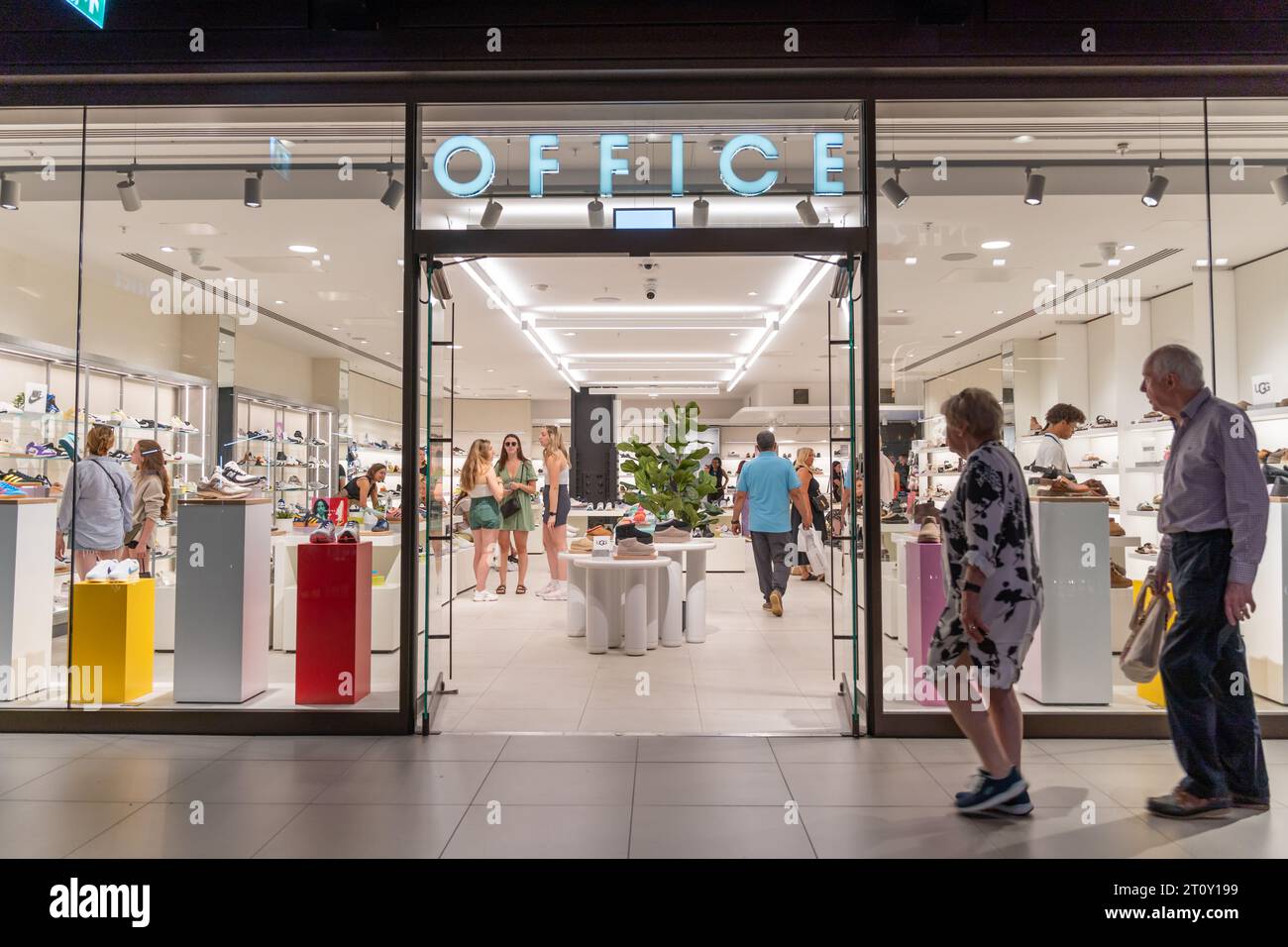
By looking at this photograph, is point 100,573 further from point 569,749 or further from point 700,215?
point 700,215

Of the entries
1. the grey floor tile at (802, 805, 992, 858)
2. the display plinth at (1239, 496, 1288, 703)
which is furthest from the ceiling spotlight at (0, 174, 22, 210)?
the display plinth at (1239, 496, 1288, 703)

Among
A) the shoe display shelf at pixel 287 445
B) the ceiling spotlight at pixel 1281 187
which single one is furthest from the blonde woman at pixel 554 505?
the ceiling spotlight at pixel 1281 187

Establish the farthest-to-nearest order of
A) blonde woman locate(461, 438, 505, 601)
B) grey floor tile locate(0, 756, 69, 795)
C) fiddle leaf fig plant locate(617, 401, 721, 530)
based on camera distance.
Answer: blonde woman locate(461, 438, 505, 601) → fiddle leaf fig plant locate(617, 401, 721, 530) → grey floor tile locate(0, 756, 69, 795)

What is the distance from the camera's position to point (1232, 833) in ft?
8.27

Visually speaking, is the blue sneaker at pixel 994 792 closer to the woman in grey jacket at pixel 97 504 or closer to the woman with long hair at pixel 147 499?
the woman with long hair at pixel 147 499

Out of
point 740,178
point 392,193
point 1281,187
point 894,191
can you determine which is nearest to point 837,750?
point 894,191

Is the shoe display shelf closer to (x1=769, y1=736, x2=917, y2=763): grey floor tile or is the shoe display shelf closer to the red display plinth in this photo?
the red display plinth

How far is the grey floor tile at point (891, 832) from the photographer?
239cm

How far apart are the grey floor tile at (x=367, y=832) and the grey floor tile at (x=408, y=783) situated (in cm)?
7

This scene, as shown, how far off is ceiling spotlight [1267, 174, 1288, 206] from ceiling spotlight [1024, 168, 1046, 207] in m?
1.05

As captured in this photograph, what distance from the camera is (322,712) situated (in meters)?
3.63

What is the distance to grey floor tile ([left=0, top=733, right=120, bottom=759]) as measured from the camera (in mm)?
3358

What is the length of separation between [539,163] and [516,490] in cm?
436
